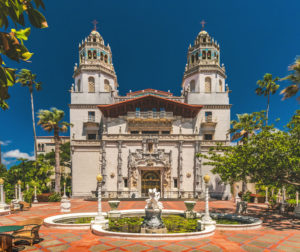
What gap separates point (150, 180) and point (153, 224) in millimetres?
20306

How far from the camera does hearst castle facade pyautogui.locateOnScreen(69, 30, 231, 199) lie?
103ft

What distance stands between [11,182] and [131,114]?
69.9 ft

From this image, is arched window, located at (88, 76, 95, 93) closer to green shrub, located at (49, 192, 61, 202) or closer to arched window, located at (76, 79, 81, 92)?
arched window, located at (76, 79, 81, 92)

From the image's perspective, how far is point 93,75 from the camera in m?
37.7

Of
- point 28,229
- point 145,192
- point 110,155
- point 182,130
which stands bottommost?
point 145,192

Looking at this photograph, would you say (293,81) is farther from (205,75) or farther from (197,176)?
(205,75)

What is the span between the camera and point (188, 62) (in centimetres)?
4075

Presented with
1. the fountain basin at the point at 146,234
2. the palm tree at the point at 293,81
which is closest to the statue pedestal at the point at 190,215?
the fountain basin at the point at 146,234

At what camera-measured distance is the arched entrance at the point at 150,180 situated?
103 feet

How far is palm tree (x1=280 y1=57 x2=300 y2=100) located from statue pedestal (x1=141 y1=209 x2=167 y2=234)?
15525mm

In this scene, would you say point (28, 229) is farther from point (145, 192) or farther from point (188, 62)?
point (188, 62)

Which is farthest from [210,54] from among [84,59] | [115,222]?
[115,222]

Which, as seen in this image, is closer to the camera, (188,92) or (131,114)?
(131,114)

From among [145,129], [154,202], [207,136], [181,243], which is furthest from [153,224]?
[207,136]
